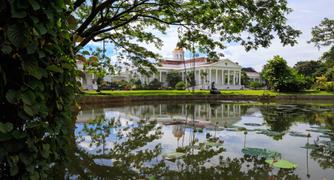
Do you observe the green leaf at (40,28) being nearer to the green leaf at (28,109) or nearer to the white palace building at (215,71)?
the green leaf at (28,109)

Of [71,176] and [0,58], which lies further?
[71,176]

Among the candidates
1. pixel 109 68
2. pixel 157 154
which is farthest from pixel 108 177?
pixel 109 68

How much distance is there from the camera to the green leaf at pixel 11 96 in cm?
164

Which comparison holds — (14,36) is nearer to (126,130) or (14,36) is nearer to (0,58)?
(0,58)

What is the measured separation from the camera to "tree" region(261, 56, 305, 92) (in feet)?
110

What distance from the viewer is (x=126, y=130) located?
346 inches

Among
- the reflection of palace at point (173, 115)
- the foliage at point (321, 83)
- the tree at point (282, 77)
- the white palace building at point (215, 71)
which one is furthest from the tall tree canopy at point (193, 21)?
the white palace building at point (215, 71)

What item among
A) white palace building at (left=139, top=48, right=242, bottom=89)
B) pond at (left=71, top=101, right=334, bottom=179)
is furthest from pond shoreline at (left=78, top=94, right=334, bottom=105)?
white palace building at (left=139, top=48, right=242, bottom=89)

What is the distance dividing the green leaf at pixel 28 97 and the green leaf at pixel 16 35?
27cm

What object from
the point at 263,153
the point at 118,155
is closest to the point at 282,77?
the point at 263,153

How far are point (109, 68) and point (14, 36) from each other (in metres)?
12.1

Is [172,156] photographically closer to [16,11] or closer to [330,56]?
[16,11]

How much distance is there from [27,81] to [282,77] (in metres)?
35.2

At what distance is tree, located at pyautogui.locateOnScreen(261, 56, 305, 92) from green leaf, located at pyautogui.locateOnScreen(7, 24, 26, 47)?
34451 mm
